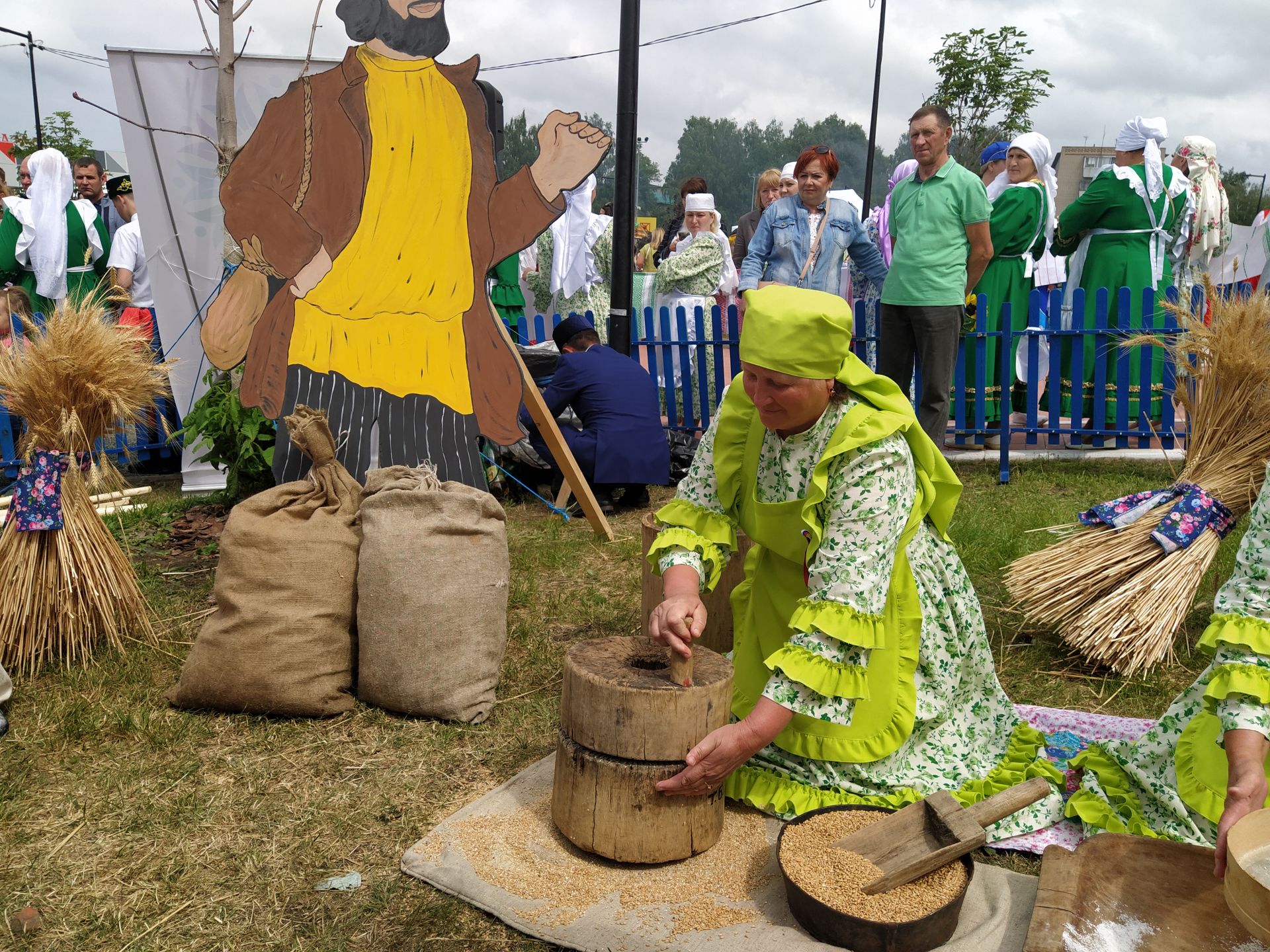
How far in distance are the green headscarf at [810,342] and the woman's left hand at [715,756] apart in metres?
0.76

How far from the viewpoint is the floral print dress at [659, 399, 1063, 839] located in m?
2.24

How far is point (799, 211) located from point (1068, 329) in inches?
77.8

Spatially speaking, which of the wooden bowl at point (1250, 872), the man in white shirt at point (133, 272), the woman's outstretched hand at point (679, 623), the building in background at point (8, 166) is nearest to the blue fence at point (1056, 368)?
the man in white shirt at point (133, 272)

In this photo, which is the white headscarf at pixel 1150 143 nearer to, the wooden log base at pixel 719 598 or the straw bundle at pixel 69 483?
the wooden log base at pixel 719 598

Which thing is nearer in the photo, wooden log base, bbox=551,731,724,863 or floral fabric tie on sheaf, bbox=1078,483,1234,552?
wooden log base, bbox=551,731,724,863

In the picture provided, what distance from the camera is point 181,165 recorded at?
505cm

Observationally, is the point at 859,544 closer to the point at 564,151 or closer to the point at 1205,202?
the point at 564,151

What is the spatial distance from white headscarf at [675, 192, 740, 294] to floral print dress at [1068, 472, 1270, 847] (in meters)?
5.63

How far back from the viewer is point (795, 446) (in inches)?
97.3

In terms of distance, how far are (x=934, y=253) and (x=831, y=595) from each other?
3.73 m

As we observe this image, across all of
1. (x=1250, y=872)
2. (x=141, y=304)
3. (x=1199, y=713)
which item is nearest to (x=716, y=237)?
(x=141, y=304)

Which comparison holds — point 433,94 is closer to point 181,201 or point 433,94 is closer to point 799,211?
point 181,201

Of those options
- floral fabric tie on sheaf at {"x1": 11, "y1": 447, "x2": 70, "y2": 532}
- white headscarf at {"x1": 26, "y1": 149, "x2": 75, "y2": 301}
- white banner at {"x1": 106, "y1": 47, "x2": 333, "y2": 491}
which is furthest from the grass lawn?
white headscarf at {"x1": 26, "y1": 149, "x2": 75, "y2": 301}

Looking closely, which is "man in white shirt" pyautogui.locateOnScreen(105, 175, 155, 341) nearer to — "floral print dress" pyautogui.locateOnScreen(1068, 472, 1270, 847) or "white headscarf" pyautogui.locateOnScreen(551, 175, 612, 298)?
"white headscarf" pyautogui.locateOnScreen(551, 175, 612, 298)
